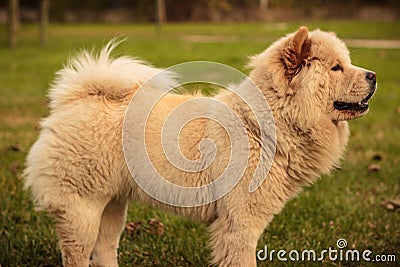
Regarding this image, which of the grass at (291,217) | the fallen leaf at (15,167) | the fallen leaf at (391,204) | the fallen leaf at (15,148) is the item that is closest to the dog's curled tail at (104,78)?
the grass at (291,217)

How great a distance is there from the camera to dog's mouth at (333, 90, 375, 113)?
304cm

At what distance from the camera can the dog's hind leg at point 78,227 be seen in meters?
3.11

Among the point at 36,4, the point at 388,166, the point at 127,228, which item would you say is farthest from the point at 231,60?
the point at 36,4

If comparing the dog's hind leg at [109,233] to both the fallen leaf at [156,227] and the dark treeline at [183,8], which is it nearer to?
the fallen leaf at [156,227]

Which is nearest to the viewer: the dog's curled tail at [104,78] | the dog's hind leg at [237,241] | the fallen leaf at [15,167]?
the dog's hind leg at [237,241]

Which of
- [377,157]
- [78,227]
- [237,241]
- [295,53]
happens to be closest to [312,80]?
[295,53]

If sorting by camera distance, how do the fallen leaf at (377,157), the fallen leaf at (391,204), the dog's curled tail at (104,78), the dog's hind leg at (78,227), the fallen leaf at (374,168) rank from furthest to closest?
the fallen leaf at (377,157) → the fallen leaf at (374,168) → the fallen leaf at (391,204) → the dog's curled tail at (104,78) → the dog's hind leg at (78,227)

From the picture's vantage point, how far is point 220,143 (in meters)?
Result: 3.03

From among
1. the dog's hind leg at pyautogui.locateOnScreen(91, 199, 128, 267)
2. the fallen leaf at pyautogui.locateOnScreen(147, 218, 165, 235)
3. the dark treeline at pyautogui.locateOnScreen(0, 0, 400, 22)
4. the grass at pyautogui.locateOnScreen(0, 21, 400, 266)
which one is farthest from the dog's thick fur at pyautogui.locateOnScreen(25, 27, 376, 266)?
the dark treeline at pyautogui.locateOnScreen(0, 0, 400, 22)

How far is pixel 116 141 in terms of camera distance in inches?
123

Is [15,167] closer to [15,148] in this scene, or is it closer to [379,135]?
[15,148]

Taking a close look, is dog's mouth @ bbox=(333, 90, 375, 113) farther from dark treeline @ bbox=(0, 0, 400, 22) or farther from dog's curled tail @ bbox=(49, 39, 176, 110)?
dark treeline @ bbox=(0, 0, 400, 22)

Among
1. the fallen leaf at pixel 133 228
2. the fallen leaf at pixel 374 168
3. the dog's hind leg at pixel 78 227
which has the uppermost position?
the dog's hind leg at pixel 78 227

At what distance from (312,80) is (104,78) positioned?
3.81 ft
